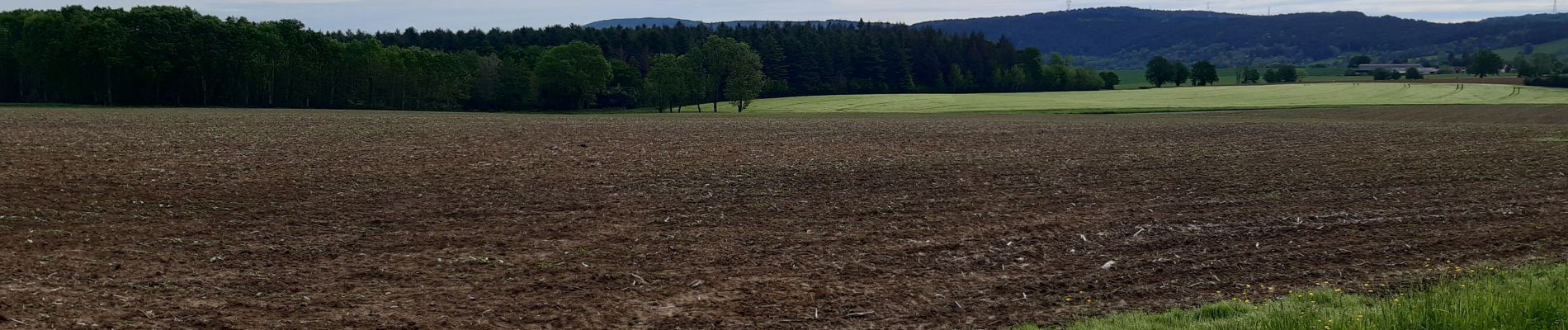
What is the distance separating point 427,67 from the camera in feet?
313

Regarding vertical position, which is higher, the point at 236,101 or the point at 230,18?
the point at 230,18

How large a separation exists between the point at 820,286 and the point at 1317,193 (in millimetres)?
12993

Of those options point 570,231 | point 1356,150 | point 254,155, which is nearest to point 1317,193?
point 1356,150

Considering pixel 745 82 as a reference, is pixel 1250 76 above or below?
above

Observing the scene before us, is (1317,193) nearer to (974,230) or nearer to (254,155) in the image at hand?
(974,230)

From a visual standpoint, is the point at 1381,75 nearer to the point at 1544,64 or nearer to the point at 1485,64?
the point at 1485,64

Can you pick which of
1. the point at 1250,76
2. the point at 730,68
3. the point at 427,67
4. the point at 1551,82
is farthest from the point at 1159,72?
the point at 427,67

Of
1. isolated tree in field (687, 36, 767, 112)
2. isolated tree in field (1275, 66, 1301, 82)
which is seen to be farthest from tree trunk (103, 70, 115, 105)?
isolated tree in field (1275, 66, 1301, 82)

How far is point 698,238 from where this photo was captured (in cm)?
1527

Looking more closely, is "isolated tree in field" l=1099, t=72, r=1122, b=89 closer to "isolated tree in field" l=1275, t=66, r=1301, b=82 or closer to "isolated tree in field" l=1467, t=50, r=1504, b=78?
"isolated tree in field" l=1275, t=66, r=1301, b=82

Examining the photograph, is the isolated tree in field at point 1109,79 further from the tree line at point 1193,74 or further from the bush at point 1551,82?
the bush at point 1551,82

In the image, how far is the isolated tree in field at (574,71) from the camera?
99.4 meters

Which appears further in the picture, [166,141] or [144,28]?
[144,28]

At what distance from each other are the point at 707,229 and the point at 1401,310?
9.70 meters
